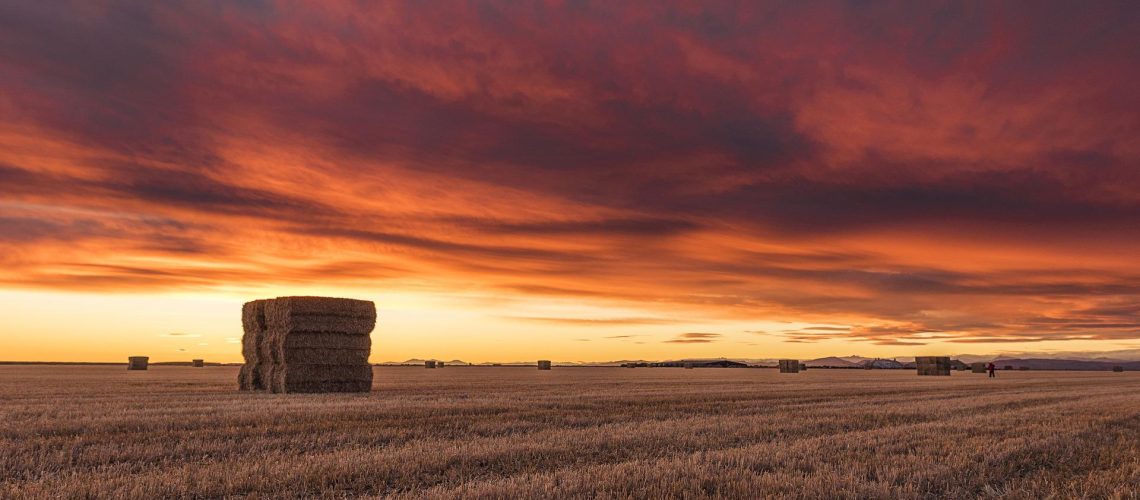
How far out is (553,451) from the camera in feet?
30.4

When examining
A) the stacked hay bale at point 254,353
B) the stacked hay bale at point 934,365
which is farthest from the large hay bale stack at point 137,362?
the stacked hay bale at point 934,365

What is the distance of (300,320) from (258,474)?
622 inches

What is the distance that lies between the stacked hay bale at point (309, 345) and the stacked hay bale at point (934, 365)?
4648 centimetres

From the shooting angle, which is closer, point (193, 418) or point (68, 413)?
point (193, 418)

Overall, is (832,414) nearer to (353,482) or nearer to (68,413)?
(353,482)

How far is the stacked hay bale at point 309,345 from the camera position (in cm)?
2223

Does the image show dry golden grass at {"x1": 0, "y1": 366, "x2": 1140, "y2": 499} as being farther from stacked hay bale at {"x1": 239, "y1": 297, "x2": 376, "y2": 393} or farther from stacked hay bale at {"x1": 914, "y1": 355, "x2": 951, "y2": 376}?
stacked hay bale at {"x1": 914, "y1": 355, "x2": 951, "y2": 376}

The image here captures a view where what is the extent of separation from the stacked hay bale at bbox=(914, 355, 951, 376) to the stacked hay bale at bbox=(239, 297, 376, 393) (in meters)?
46.5

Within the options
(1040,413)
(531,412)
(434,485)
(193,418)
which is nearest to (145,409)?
(193,418)

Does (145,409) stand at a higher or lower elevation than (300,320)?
lower

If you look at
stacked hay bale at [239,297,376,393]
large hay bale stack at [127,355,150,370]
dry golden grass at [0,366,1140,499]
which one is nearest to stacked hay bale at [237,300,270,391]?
stacked hay bale at [239,297,376,393]

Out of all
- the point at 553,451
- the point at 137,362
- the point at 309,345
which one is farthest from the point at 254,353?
the point at 137,362

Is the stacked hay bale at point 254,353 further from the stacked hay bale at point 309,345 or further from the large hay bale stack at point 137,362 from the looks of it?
the large hay bale stack at point 137,362

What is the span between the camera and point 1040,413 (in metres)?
15.7
